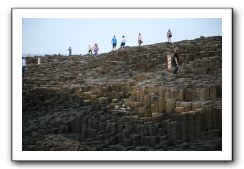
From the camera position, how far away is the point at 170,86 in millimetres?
19062

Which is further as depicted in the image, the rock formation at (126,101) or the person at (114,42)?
the person at (114,42)

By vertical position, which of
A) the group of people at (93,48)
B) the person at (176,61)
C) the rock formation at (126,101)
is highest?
the group of people at (93,48)

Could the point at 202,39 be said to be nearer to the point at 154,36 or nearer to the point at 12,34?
A: the point at 154,36

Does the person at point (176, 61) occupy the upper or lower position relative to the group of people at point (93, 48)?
lower

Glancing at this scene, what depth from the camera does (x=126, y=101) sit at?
19.1 meters

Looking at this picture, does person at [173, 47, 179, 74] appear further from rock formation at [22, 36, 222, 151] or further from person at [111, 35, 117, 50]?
person at [111, 35, 117, 50]

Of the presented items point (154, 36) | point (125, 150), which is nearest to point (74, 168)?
point (125, 150)

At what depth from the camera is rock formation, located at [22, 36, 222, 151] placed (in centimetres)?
1898

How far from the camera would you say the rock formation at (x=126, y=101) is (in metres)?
19.0

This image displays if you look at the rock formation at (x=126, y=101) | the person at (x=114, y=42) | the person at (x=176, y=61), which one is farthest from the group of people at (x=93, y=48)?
the person at (x=176, y=61)

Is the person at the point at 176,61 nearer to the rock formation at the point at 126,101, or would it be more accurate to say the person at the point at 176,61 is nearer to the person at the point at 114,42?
the rock formation at the point at 126,101

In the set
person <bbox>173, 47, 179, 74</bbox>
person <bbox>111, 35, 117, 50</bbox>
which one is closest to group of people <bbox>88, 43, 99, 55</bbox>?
person <bbox>111, 35, 117, 50</bbox>

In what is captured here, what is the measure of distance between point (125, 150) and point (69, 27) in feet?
5.13

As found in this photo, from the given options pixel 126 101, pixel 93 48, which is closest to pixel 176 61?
pixel 126 101
